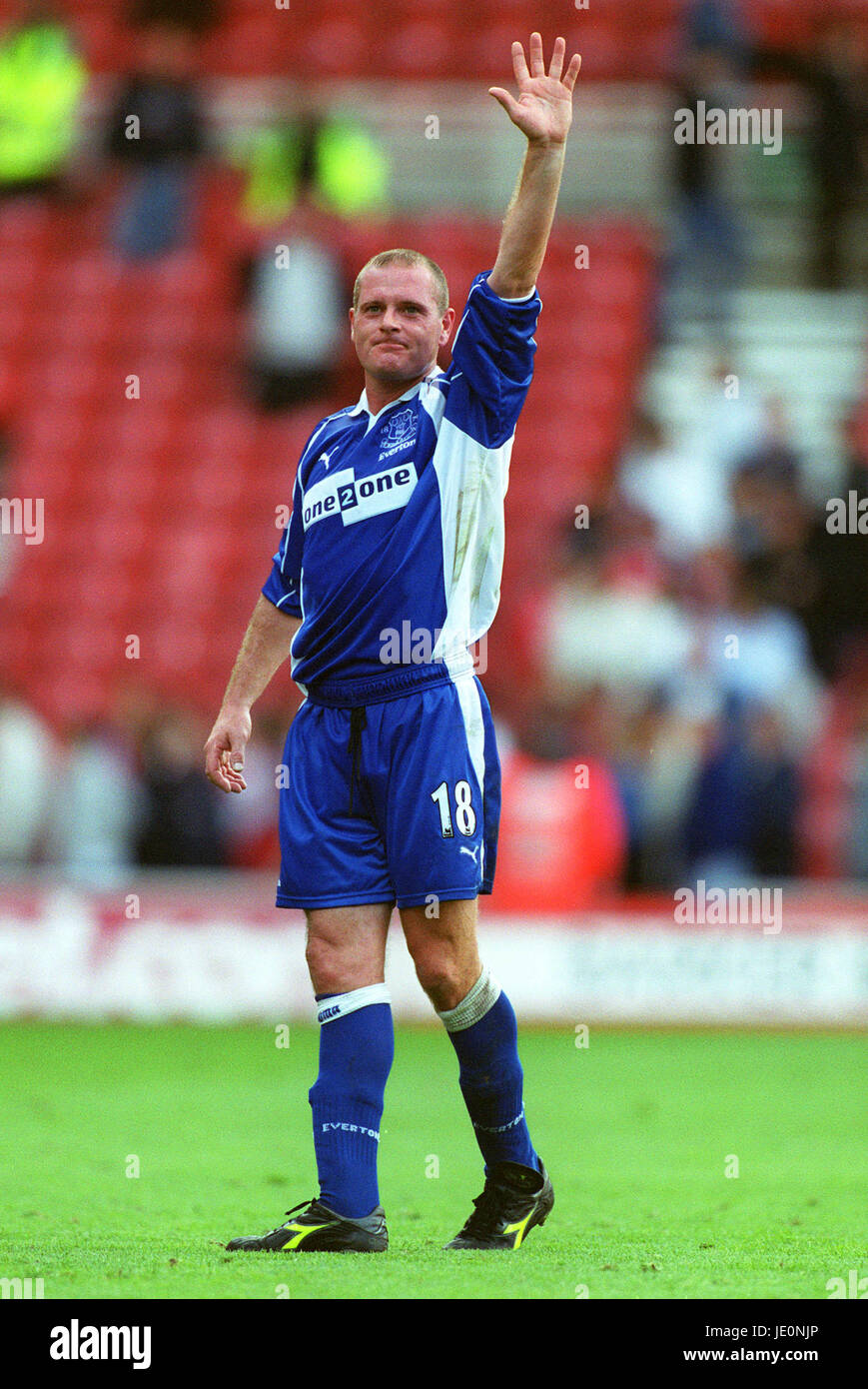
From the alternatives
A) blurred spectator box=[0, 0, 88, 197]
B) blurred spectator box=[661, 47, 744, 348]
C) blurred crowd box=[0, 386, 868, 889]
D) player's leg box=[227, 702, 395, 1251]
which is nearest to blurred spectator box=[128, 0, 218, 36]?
blurred spectator box=[0, 0, 88, 197]

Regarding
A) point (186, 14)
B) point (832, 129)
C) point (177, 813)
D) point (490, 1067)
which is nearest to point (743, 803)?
point (177, 813)

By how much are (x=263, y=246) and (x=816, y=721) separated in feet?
19.3

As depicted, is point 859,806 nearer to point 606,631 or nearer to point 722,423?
point 606,631

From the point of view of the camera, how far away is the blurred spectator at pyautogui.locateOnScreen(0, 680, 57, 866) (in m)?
13.2

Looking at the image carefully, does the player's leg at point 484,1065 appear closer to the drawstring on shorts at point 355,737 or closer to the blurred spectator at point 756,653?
the drawstring on shorts at point 355,737

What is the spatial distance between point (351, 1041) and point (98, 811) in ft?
25.9

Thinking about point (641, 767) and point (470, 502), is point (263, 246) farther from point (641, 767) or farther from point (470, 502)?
point (470, 502)

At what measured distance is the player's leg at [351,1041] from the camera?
204 inches

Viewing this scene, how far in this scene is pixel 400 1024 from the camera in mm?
12086

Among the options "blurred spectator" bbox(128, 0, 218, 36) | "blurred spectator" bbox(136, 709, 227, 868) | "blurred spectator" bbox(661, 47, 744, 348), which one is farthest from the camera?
"blurred spectator" bbox(128, 0, 218, 36)

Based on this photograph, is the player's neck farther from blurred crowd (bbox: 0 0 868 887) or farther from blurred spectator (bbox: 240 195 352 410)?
blurred spectator (bbox: 240 195 352 410)

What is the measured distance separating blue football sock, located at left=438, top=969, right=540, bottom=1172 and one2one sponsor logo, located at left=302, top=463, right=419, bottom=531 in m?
1.19

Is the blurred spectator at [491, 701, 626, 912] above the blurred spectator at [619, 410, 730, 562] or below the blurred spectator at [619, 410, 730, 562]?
below
